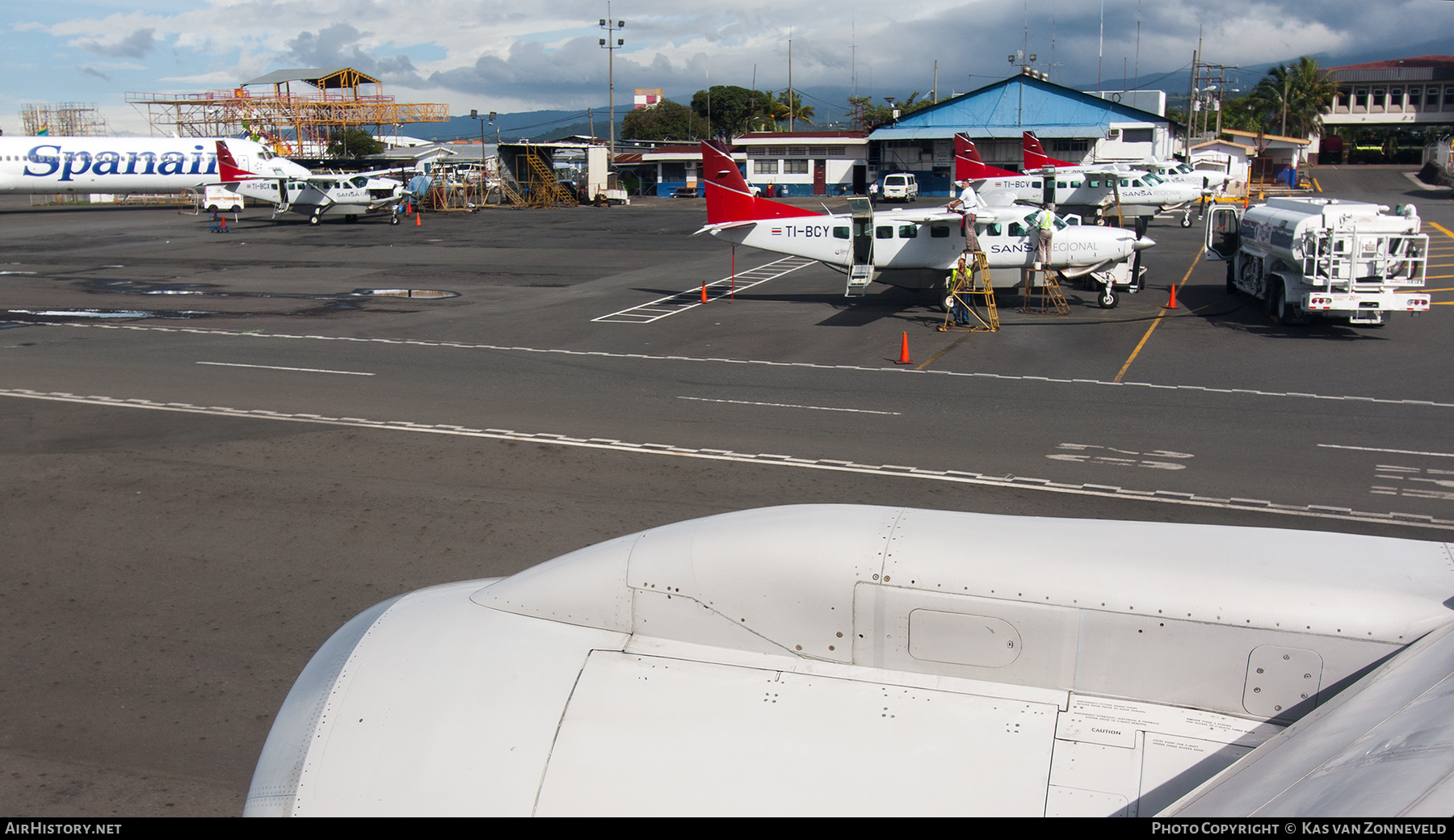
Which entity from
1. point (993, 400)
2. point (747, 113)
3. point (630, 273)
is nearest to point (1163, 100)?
point (747, 113)

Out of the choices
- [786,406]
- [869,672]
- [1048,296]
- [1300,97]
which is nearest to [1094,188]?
[1048,296]

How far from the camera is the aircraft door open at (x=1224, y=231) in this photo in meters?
27.0

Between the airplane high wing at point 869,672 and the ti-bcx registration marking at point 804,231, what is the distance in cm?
2171

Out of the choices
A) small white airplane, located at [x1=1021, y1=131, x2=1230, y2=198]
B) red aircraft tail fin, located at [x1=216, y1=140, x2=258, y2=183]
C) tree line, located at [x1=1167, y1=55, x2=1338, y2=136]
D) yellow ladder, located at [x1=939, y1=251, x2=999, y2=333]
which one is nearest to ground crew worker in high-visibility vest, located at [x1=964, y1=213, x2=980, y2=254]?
yellow ladder, located at [x1=939, y1=251, x2=999, y2=333]

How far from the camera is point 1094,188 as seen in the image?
4200 centimetres

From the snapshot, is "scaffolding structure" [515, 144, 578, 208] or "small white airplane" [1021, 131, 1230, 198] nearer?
"small white airplane" [1021, 131, 1230, 198]

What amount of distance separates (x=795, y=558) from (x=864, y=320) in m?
20.1

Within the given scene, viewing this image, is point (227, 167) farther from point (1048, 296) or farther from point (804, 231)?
point (1048, 296)

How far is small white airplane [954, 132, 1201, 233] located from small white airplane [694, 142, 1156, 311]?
15549mm

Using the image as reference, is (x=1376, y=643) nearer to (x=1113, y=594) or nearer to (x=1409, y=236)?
(x=1113, y=594)

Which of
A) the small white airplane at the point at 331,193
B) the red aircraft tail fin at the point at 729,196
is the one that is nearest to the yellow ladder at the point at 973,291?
the red aircraft tail fin at the point at 729,196

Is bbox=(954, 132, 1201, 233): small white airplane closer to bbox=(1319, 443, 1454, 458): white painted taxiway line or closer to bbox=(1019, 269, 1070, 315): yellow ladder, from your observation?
bbox=(1019, 269, 1070, 315): yellow ladder

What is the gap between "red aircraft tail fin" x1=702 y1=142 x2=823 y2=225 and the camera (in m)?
26.0

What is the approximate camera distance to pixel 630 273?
33.4m
